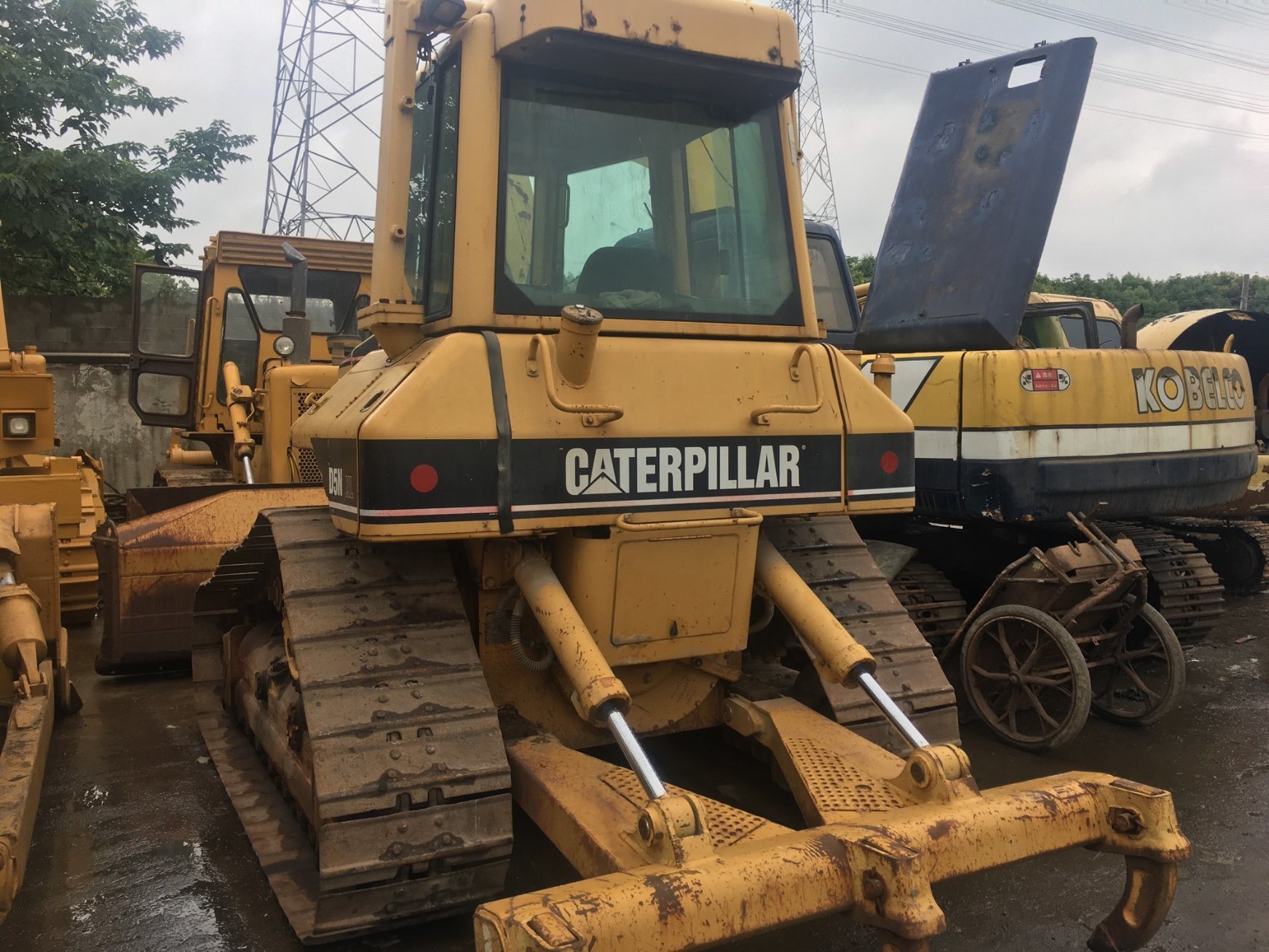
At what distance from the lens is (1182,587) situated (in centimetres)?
595

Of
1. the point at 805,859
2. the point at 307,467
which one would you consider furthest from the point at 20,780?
the point at 307,467

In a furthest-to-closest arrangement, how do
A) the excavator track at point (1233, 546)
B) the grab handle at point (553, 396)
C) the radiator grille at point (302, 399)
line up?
the excavator track at point (1233, 546)
the radiator grille at point (302, 399)
the grab handle at point (553, 396)

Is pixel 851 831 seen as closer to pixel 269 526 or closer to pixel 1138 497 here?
pixel 269 526

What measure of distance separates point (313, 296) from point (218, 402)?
4.04 feet

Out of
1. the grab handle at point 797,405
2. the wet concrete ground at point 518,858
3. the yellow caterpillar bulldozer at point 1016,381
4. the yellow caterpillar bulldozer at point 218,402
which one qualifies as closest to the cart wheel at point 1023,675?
the wet concrete ground at point 518,858

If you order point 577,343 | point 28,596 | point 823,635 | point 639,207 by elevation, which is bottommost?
point 28,596

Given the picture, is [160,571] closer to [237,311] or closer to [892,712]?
[237,311]

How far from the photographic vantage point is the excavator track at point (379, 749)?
273 centimetres

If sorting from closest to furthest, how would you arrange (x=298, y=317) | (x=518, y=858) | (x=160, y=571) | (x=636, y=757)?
(x=636, y=757)
(x=518, y=858)
(x=160, y=571)
(x=298, y=317)

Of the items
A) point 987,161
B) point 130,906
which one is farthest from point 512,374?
point 987,161

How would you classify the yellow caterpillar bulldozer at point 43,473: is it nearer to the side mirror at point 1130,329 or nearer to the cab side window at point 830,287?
the cab side window at point 830,287

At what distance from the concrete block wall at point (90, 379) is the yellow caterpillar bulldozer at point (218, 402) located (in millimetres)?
2506

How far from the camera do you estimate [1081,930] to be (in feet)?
10.6

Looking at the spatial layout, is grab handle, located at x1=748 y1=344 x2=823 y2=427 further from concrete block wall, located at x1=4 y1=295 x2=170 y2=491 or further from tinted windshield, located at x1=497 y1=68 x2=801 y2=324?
concrete block wall, located at x1=4 y1=295 x2=170 y2=491
